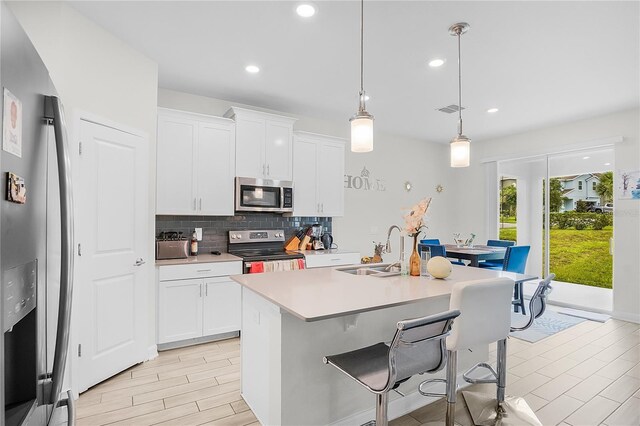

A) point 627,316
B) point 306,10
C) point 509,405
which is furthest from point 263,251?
point 627,316

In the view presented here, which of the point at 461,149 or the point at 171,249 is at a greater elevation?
the point at 461,149

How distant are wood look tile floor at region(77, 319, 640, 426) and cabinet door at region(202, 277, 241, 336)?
0.16 meters

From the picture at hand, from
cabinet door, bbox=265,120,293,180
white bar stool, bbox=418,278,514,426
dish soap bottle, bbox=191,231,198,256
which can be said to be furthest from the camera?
cabinet door, bbox=265,120,293,180

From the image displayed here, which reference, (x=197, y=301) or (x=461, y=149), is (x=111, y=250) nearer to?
(x=197, y=301)

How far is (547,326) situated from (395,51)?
3.69 metres

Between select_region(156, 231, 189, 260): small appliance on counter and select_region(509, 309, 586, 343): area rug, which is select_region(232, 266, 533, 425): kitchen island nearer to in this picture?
select_region(156, 231, 189, 260): small appliance on counter

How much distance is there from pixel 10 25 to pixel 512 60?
3.50 m

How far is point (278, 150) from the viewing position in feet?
14.0

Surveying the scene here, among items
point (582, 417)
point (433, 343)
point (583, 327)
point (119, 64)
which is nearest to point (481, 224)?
point (583, 327)

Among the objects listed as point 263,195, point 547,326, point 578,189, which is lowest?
point 547,326

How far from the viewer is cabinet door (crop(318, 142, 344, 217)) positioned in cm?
470

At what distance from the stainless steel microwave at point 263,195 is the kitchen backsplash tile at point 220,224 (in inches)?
12.8

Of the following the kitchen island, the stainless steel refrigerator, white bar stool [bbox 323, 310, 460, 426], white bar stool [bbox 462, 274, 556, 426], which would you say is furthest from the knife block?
the stainless steel refrigerator

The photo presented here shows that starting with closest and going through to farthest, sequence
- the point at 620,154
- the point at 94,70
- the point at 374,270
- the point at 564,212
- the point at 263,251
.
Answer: the point at 94,70 → the point at 374,270 → the point at 263,251 → the point at 620,154 → the point at 564,212
